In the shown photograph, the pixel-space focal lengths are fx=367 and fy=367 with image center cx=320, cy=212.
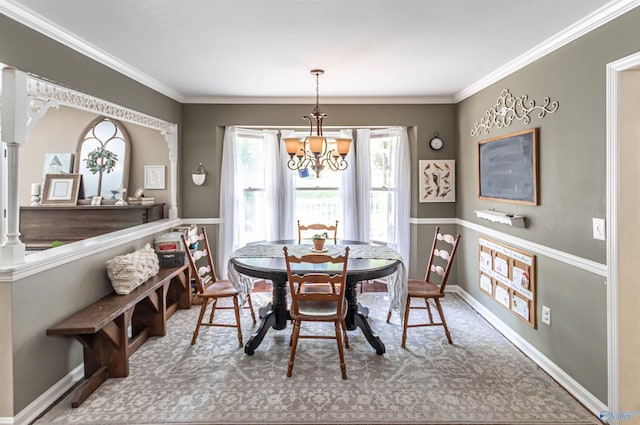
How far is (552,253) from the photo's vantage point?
274 centimetres

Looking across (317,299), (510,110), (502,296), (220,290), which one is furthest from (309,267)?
(510,110)

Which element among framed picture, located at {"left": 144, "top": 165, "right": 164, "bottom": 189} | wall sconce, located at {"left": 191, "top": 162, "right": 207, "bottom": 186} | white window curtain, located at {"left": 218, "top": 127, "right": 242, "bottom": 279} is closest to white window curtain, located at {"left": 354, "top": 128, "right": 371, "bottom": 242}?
white window curtain, located at {"left": 218, "top": 127, "right": 242, "bottom": 279}

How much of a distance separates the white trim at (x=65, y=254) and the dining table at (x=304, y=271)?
1.04 m

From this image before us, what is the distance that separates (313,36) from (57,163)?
152 inches

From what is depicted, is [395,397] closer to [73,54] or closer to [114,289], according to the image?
[114,289]

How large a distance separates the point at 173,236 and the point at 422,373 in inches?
113

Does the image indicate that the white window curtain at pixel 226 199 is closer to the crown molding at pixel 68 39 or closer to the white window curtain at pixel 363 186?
the crown molding at pixel 68 39

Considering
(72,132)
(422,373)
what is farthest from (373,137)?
(72,132)

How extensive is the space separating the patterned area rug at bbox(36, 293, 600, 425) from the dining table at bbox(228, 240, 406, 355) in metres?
0.15

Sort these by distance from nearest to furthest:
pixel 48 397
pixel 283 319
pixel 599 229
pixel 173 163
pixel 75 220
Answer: pixel 599 229, pixel 48 397, pixel 283 319, pixel 75 220, pixel 173 163

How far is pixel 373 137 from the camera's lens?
196 inches

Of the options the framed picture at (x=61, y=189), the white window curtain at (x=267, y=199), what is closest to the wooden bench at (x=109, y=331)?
the white window curtain at (x=267, y=199)

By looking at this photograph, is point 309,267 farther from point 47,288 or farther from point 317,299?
point 47,288

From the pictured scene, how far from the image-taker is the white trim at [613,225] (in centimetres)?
213
